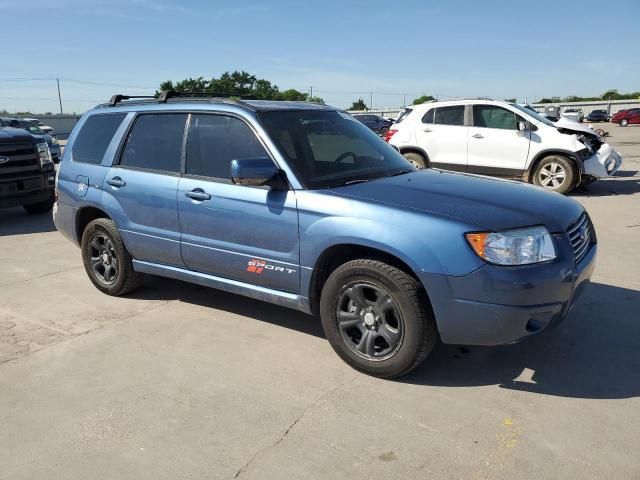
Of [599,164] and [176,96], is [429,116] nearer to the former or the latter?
[599,164]

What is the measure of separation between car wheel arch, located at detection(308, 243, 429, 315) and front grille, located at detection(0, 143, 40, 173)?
23.2ft

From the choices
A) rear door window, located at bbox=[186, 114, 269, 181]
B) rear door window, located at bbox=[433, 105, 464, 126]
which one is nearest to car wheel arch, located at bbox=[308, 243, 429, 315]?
rear door window, located at bbox=[186, 114, 269, 181]

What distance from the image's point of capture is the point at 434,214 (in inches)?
131

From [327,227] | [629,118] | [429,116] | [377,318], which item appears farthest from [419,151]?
[629,118]

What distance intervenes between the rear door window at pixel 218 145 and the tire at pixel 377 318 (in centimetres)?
116

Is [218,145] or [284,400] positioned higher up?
[218,145]

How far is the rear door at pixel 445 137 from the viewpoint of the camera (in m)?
11.0

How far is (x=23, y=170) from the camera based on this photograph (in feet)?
29.8

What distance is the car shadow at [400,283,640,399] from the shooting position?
11.3 feet

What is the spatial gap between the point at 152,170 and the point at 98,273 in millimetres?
1363

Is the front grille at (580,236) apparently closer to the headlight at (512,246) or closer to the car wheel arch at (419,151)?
the headlight at (512,246)

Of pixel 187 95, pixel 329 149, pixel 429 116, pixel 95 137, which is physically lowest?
pixel 329 149

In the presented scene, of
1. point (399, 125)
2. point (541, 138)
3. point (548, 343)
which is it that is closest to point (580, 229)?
point (548, 343)

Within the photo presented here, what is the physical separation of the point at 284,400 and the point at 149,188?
2251 millimetres
